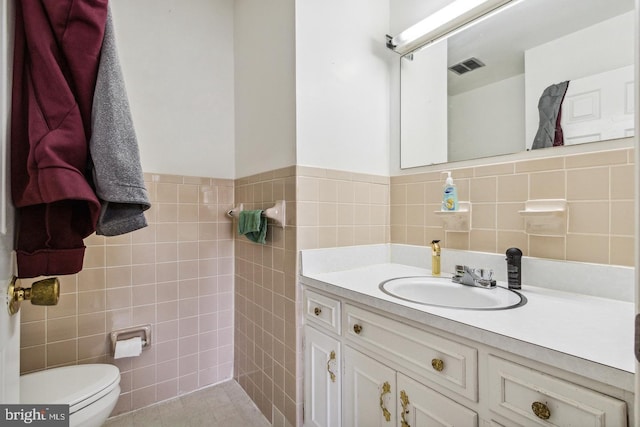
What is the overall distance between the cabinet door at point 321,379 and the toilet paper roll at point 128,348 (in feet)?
3.04

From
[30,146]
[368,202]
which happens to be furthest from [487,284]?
[30,146]

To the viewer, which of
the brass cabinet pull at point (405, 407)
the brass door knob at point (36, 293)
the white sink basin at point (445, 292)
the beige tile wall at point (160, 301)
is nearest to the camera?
the brass door knob at point (36, 293)

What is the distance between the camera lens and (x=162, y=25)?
1.70 metres

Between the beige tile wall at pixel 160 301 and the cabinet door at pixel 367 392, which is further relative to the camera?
the beige tile wall at pixel 160 301

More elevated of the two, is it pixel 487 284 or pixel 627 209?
pixel 627 209

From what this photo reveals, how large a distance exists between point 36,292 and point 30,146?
28 centimetres

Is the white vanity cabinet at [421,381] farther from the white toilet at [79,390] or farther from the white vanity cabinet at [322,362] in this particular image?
the white toilet at [79,390]

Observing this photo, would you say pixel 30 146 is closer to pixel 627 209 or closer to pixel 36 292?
pixel 36 292

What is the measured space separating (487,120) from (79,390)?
2.04m

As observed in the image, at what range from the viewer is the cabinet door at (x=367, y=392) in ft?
3.15

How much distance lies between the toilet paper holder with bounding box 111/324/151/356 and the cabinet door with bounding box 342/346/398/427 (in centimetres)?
118

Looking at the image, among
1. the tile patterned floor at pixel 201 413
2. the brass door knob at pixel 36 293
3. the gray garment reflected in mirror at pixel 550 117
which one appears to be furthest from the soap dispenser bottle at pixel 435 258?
the brass door knob at pixel 36 293

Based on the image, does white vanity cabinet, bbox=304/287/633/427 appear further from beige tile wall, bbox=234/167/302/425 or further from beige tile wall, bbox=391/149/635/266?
beige tile wall, bbox=391/149/635/266

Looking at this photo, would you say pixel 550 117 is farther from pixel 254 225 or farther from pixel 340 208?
pixel 254 225
